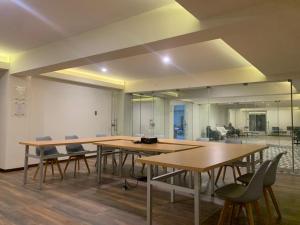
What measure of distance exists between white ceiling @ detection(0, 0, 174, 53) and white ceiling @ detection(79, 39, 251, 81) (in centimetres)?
156

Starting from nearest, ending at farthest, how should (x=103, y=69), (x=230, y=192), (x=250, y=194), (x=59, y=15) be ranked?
(x=250, y=194) < (x=230, y=192) < (x=59, y=15) < (x=103, y=69)

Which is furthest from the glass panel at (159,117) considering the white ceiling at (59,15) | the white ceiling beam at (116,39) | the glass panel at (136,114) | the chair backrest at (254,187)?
the chair backrest at (254,187)

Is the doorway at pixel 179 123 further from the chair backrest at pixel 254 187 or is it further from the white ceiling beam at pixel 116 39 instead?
the chair backrest at pixel 254 187

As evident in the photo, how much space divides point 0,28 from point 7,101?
7.12ft

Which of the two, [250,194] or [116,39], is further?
[116,39]

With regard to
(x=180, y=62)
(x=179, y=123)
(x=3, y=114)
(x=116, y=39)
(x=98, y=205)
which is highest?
(x=180, y=62)

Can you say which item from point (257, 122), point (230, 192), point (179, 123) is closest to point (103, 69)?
point (179, 123)

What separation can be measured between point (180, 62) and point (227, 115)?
3.65 metres

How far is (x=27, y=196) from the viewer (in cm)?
367

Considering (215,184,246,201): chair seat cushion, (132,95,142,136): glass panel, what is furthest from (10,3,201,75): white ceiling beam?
(132,95,142,136): glass panel

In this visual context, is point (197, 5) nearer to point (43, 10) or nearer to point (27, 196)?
point (43, 10)

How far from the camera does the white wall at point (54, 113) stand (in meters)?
5.43

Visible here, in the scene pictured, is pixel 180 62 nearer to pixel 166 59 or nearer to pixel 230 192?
pixel 166 59

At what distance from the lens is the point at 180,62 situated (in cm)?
543
